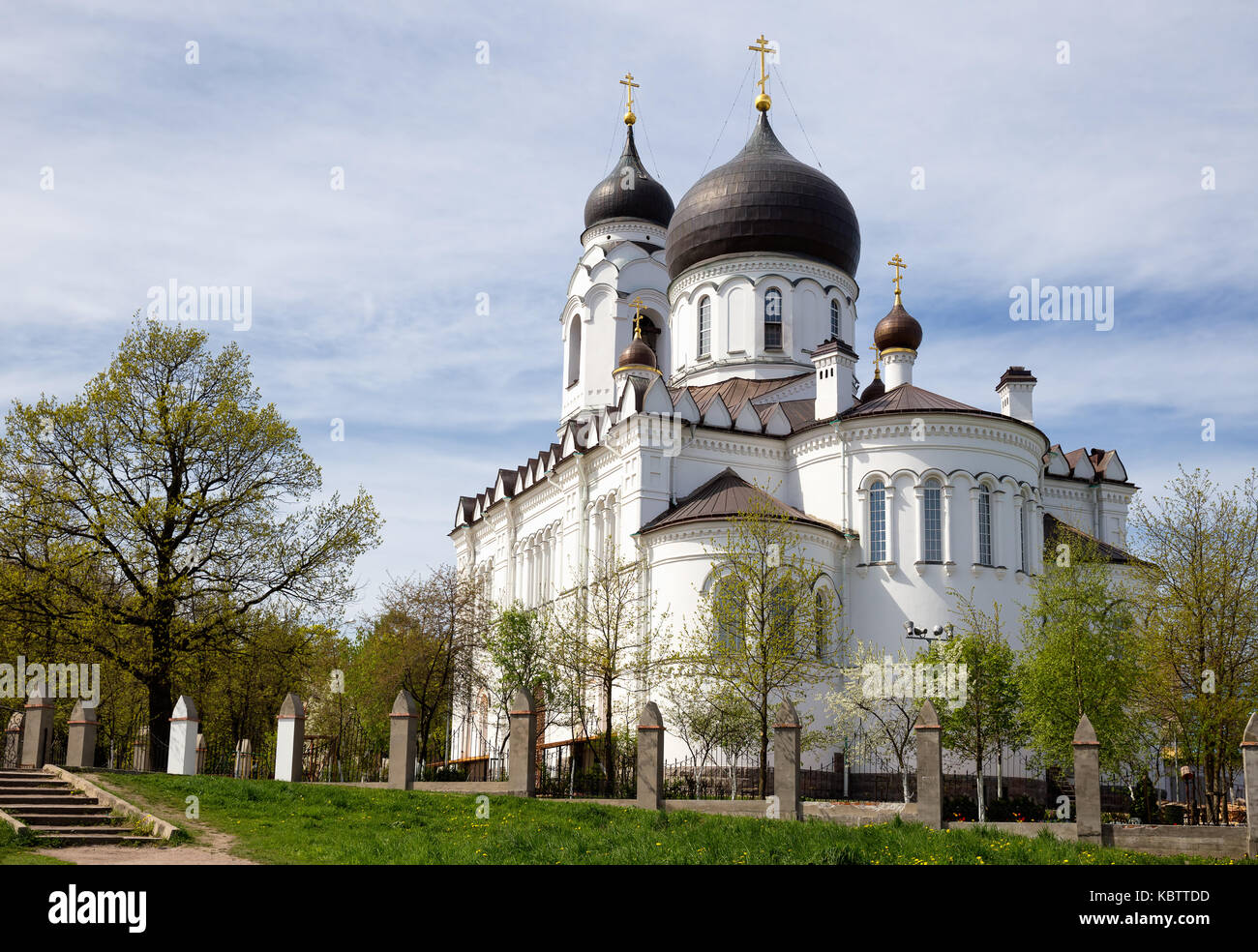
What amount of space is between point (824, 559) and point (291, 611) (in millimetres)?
12567

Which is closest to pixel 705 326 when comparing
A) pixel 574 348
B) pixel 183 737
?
pixel 574 348

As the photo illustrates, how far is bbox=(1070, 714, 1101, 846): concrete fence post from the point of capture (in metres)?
17.6

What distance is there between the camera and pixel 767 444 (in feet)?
104

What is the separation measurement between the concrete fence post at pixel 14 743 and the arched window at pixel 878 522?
19.1 metres

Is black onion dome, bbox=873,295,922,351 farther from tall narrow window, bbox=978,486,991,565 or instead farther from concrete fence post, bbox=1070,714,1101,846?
concrete fence post, bbox=1070,714,1101,846

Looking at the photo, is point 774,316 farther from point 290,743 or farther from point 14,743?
point 14,743

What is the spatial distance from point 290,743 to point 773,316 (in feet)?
63.2

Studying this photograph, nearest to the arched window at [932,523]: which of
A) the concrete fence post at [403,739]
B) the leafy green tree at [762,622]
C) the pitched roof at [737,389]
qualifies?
the leafy green tree at [762,622]

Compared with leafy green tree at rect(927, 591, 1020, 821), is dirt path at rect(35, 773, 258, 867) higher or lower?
lower

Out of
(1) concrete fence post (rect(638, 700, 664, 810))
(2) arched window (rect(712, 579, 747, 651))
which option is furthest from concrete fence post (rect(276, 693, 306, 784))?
(2) arched window (rect(712, 579, 747, 651))

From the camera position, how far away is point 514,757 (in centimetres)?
2053

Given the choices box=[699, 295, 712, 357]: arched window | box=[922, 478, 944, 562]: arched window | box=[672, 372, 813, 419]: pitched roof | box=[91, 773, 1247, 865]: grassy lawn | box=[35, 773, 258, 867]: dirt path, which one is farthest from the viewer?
box=[699, 295, 712, 357]: arched window

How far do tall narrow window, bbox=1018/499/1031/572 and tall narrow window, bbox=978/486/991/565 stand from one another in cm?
88
